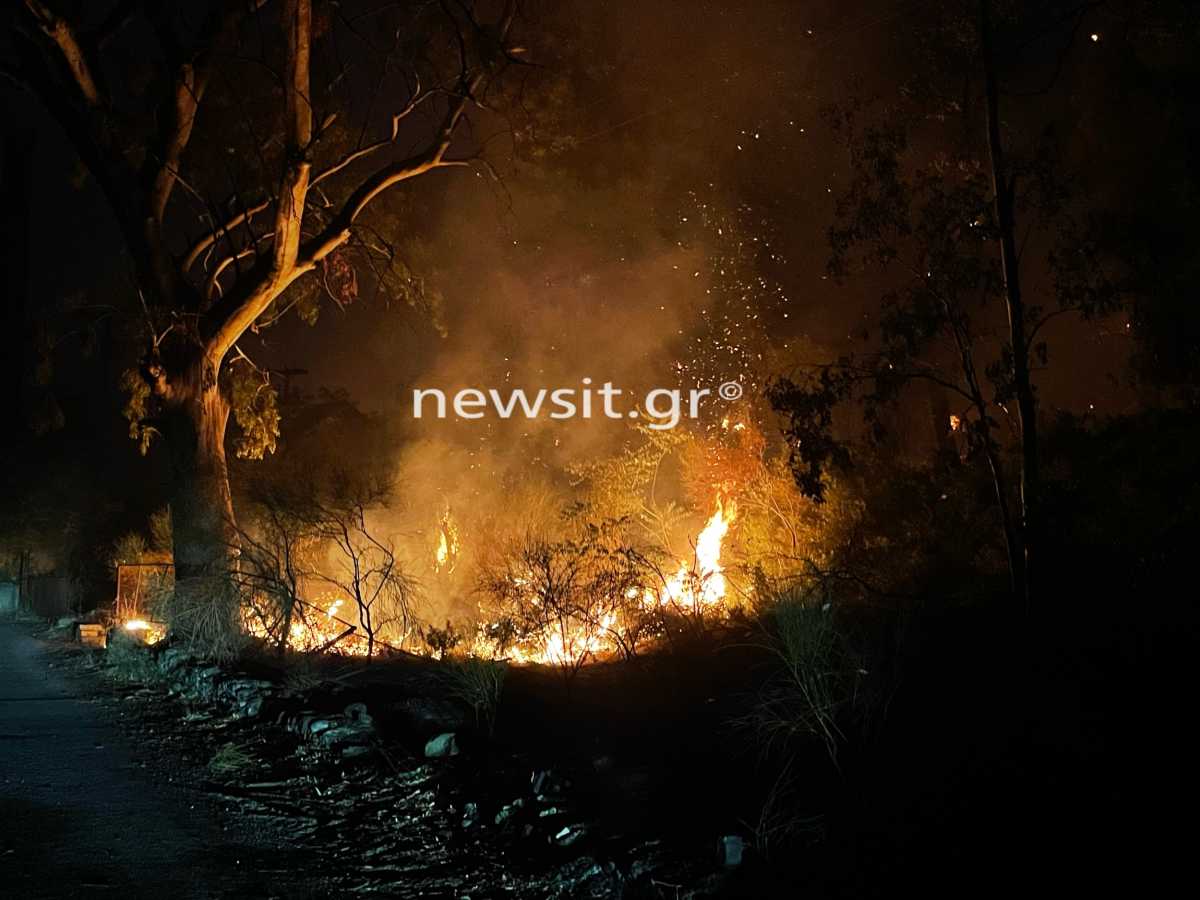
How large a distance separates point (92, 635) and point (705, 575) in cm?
980

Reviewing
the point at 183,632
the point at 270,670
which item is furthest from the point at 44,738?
the point at 183,632

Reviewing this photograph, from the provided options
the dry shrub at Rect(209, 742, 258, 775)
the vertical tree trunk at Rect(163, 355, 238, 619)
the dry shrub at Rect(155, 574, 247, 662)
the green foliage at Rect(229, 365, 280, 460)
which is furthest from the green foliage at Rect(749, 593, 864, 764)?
the green foliage at Rect(229, 365, 280, 460)

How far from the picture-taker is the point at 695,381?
20750 mm

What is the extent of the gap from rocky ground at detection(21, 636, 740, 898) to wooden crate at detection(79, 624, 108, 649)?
566 centimetres

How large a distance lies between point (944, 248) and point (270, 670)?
25.3 ft

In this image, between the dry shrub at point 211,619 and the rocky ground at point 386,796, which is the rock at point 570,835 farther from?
the dry shrub at point 211,619

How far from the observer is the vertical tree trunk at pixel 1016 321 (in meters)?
8.93

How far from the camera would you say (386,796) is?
723cm

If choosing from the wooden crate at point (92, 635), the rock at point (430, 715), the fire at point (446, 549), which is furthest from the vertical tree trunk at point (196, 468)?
the rock at point (430, 715)

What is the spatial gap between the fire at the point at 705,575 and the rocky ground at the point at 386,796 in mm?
2943

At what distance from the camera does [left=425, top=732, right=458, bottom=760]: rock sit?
7758 mm

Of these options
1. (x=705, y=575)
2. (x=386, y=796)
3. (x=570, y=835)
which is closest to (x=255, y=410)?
(x=705, y=575)

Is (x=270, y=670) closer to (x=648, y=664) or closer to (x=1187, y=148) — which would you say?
(x=648, y=664)

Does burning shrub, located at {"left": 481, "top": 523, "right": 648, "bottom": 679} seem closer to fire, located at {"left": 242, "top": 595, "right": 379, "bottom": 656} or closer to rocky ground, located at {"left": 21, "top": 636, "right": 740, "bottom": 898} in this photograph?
rocky ground, located at {"left": 21, "top": 636, "right": 740, "bottom": 898}
